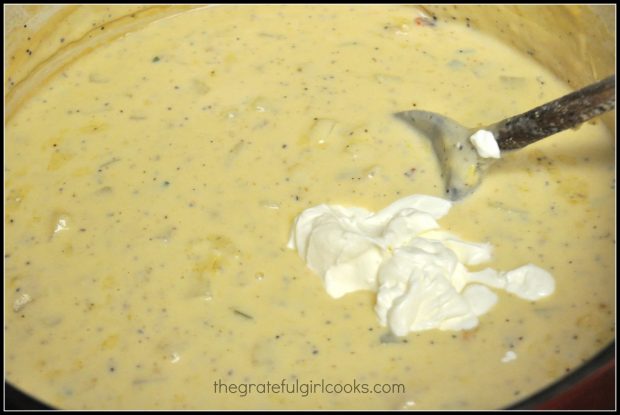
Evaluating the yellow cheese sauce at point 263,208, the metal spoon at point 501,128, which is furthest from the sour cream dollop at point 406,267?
the metal spoon at point 501,128

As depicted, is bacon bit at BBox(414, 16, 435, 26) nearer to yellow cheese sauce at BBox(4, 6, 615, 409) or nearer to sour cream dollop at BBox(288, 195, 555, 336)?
yellow cheese sauce at BBox(4, 6, 615, 409)

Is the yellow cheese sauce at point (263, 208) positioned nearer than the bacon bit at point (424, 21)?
Yes

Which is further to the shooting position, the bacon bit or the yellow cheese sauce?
the bacon bit

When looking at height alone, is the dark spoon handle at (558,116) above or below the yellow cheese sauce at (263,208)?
above

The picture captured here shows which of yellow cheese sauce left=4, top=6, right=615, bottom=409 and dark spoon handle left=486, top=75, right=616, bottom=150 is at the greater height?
dark spoon handle left=486, top=75, right=616, bottom=150

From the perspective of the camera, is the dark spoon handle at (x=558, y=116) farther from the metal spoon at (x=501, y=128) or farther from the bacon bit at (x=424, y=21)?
the bacon bit at (x=424, y=21)

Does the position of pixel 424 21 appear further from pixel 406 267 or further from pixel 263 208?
pixel 406 267

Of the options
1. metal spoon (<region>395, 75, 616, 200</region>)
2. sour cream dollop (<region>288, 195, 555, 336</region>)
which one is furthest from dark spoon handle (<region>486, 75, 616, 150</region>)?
sour cream dollop (<region>288, 195, 555, 336</region>)

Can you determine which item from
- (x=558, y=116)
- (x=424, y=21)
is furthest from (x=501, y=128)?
(x=424, y=21)
